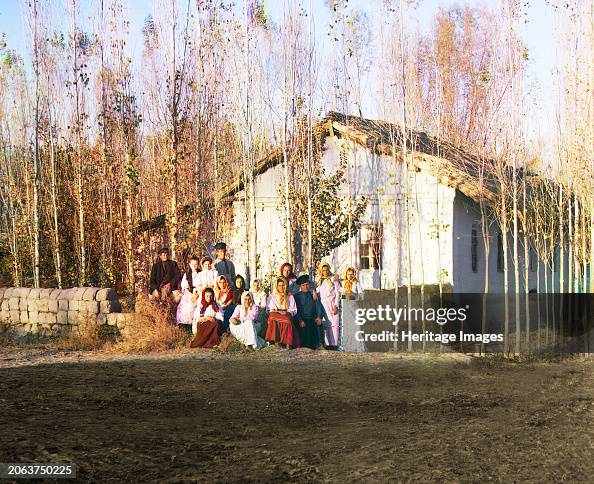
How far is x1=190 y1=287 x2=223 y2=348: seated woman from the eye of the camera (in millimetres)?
Result: 15328

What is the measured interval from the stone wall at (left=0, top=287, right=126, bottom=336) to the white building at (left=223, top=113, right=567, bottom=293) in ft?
16.2

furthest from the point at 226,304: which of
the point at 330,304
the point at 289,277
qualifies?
the point at 330,304

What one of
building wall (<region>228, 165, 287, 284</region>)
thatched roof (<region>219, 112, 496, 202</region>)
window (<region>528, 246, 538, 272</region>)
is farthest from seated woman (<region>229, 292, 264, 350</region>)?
window (<region>528, 246, 538, 272</region>)

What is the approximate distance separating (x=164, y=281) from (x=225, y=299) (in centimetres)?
149

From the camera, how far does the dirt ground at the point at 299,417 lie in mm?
7426

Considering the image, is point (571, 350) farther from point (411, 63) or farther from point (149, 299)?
point (149, 299)

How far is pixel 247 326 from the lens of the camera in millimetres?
15172

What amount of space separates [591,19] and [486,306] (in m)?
5.61

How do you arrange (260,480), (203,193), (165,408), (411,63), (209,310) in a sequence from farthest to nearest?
(203,193), (411,63), (209,310), (165,408), (260,480)

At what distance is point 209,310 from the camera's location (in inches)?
605

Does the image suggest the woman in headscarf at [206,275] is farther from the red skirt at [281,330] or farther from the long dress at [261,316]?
the red skirt at [281,330]

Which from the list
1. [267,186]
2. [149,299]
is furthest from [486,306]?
[267,186]

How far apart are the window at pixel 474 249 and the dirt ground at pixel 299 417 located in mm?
7386

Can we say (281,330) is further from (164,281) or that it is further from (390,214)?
(390,214)
